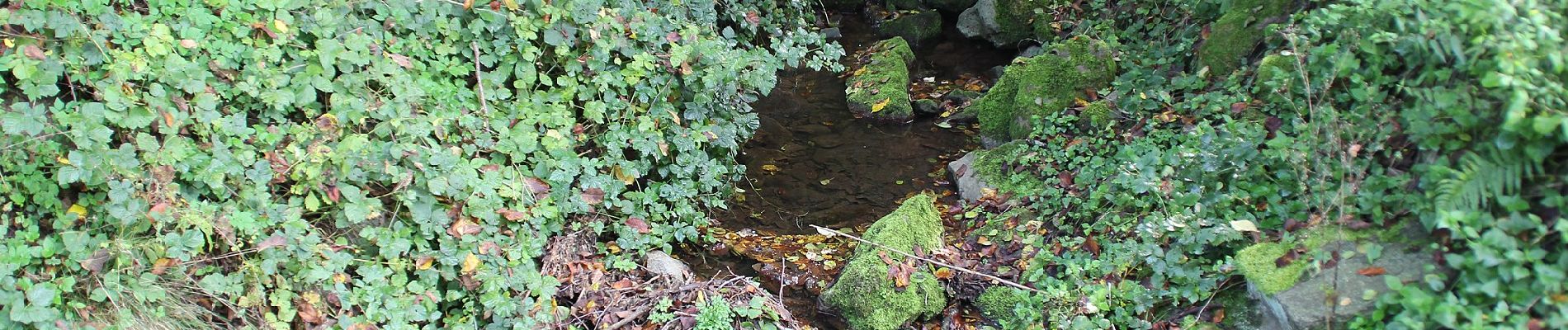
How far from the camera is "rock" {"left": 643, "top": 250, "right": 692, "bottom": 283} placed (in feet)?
16.2

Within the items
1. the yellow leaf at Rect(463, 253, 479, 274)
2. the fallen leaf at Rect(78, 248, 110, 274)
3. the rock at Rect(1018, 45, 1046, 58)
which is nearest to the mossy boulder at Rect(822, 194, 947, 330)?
the yellow leaf at Rect(463, 253, 479, 274)

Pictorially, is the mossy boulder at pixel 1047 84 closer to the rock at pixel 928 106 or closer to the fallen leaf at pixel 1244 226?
the rock at pixel 928 106

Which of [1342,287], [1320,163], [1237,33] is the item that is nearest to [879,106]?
[1237,33]

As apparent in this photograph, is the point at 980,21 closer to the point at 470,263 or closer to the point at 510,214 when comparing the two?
the point at 510,214

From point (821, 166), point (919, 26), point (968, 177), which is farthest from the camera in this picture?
point (919, 26)

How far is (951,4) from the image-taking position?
10352 mm

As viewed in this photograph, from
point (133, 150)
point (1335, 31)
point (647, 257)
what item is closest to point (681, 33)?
point (647, 257)

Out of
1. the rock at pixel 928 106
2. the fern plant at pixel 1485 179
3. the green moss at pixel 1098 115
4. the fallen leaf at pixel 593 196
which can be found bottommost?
the rock at pixel 928 106

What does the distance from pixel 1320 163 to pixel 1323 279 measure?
59cm

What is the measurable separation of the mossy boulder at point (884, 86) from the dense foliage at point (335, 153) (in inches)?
102

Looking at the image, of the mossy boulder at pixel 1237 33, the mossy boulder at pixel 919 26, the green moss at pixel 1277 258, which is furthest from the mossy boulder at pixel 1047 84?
the mossy boulder at pixel 919 26

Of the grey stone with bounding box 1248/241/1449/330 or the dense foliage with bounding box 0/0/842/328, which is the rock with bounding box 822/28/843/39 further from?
the grey stone with bounding box 1248/241/1449/330

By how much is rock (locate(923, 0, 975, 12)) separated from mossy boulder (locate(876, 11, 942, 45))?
0.59 ft

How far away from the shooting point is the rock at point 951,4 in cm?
1022
